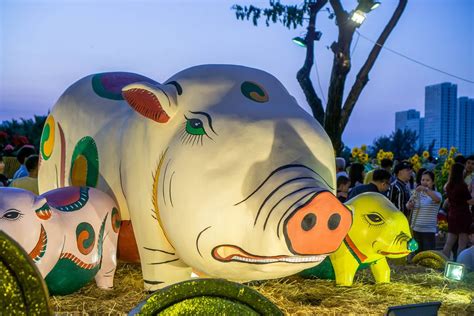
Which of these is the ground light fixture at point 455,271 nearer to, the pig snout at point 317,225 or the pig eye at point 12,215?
the pig snout at point 317,225

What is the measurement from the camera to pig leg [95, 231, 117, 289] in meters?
3.12

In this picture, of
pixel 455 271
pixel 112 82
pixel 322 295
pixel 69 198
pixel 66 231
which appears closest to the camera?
pixel 66 231

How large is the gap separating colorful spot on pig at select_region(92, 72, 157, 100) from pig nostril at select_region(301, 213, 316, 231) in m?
1.71

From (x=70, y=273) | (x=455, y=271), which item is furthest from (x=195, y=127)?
(x=455, y=271)

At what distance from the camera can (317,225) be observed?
2238 mm

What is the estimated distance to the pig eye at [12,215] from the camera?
2.55 m

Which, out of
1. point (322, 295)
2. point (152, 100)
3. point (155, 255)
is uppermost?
point (152, 100)

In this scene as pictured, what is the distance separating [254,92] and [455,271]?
231 centimetres

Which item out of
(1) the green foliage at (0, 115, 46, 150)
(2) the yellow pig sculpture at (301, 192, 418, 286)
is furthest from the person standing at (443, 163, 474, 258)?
(1) the green foliage at (0, 115, 46, 150)

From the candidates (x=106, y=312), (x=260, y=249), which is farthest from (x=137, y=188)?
(x=260, y=249)

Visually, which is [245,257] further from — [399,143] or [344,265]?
[399,143]

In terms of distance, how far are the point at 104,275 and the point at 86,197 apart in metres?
0.48

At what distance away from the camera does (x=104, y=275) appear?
126 inches

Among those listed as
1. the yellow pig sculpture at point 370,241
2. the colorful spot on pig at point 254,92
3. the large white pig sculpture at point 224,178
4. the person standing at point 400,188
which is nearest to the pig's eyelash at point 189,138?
the large white pig sculpture at point 224,178
